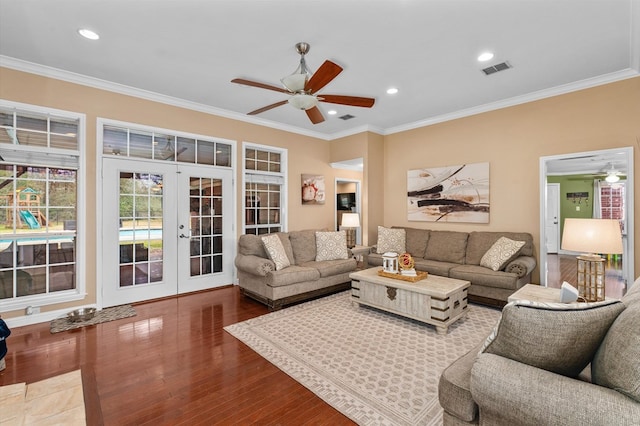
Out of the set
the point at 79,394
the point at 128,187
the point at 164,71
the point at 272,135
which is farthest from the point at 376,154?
the point at 79,394

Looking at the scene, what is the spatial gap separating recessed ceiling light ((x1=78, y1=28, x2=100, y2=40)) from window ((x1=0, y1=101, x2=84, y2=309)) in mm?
1251

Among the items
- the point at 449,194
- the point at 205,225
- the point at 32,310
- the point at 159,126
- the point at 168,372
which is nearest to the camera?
the point at 168,372

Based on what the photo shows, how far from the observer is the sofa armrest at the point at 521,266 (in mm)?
3893

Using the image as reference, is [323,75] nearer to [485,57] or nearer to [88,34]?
[485,57]

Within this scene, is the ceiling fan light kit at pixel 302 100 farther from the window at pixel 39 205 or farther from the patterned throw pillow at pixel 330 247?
the window at pixel 39 205

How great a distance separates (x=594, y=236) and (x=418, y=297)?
165cm

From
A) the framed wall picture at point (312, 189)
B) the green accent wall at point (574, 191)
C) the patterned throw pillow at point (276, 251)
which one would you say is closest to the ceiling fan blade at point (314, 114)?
the patterned throw pillow at point (276, 251)

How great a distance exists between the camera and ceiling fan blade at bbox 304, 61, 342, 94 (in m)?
2.53

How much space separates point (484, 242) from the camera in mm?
4676

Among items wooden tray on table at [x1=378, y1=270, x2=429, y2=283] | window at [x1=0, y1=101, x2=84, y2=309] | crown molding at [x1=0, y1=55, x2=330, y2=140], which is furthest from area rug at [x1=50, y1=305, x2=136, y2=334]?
wooden tray on table at [x1=378, y1=270, x2=429, y2=283]

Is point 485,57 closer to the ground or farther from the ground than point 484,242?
farther from the ground

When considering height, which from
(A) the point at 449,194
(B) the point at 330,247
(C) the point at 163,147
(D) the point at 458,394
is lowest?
(D) the point at 458,394

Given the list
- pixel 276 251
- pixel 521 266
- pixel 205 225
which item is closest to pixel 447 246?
pixel 521 266

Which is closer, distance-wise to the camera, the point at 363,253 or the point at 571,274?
the point at 363,253
